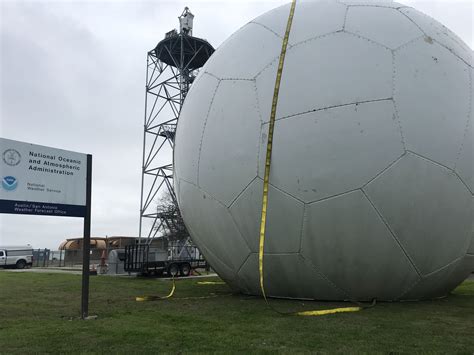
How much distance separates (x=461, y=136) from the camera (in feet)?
23.2

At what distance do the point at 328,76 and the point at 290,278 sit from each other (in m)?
3.19

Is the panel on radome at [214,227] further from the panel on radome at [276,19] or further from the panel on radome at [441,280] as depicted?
the panel on radome at [276,19]

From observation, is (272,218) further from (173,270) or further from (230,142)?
(173,270)

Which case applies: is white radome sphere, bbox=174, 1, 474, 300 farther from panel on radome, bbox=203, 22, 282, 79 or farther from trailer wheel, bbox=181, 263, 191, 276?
trailer wheel, bbox=181, 263, 191, 276

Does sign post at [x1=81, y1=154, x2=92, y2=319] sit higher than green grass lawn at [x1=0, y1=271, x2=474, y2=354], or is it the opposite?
sign post at [x1=81, y1=154, x2=92, y2=319]

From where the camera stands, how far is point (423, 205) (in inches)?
266

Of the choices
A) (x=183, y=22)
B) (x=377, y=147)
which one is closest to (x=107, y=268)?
(x=377, y=147)

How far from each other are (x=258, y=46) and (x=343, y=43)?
1.47 m

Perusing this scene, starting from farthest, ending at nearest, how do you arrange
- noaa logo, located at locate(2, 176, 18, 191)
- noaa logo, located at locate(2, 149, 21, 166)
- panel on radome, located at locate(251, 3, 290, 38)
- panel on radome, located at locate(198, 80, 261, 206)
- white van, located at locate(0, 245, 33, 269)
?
white van, located at locate(0, 245, 33, 269)
panel on radome, located at locate(251, 3, 290, 38)
panel on radome, located at locate(198, 80, 261, 206)
noaa logo, located at locate(2, 149, 21, 166)
noaa logo, located at locate(2, 176, 18, 191)

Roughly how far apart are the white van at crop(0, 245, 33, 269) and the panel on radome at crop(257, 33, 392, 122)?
28372 mm

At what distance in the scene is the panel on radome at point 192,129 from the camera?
8.09 metres

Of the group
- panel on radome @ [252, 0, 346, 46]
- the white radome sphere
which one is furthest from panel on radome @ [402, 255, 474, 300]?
panel on radome @ [252, 0, 346, 46]

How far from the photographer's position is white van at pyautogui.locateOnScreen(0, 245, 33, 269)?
→ 3031 centimetres

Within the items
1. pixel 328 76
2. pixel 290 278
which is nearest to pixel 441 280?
pixel 290 278
